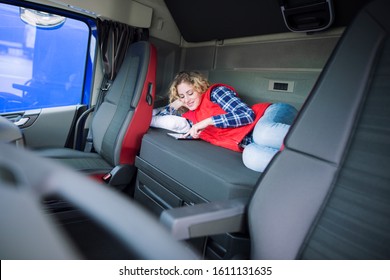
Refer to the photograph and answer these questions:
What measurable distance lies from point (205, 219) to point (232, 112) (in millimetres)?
1104

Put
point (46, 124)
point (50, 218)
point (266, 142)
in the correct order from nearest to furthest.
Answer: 1. point (50, 218)
2. point (266, 142)
3. point (46, 124)

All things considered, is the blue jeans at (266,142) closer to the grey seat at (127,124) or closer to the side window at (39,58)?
the grey seat at (127,124)

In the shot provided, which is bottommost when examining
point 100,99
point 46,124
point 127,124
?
point 46,124

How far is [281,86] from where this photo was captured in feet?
6.51

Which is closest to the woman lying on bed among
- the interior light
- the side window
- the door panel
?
the door panel

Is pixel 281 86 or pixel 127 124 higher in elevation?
pixel 281 86

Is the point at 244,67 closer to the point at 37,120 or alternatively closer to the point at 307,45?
the point at 307,45

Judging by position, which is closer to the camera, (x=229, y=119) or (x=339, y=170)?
(x=339, y=170)

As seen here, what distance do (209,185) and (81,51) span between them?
77.4 inches

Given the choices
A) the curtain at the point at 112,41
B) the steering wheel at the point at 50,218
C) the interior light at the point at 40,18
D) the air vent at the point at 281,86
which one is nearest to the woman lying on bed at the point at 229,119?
the air vent at the point at 281,86

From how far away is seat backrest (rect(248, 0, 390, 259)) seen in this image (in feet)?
2.17

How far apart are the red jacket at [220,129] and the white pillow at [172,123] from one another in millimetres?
94

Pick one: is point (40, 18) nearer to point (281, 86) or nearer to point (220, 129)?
point (220, 129)

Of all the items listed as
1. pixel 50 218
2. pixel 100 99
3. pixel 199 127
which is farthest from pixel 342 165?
pixel 100 99
